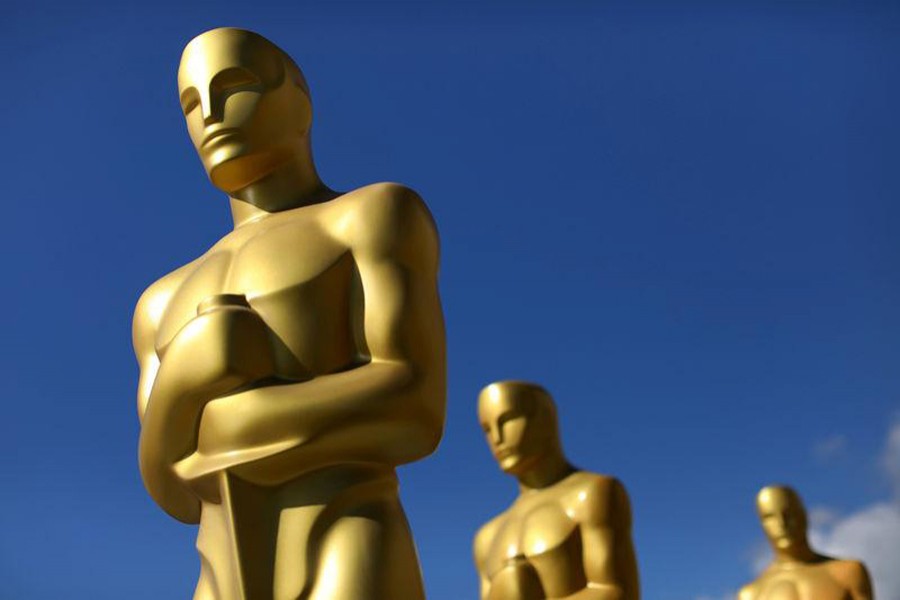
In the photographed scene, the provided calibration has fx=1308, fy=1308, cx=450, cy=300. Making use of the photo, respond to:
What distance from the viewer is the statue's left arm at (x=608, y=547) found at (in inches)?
271

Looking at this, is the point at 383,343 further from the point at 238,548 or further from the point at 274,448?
the point at 238,548

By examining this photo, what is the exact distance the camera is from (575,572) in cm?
→ 701

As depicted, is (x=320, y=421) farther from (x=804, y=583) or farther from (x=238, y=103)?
(x=804, y=583)

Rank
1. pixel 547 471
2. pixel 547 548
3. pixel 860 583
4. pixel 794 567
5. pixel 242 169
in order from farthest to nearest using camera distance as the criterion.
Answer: pixel 794 567, pixel 860 583, pixel 547 471, pixel 547 548, pixel 242 169

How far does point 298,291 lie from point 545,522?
3.59 meters

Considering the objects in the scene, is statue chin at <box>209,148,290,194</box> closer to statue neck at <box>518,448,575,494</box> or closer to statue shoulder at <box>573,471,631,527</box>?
statue shoulder at <box>573,471,631,527</box>

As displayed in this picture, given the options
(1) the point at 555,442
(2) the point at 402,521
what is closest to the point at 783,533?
(1) the point at 555,442

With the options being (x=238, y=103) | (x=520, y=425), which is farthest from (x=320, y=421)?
(x=520, y=425)

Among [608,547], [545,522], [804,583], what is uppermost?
[545,522]

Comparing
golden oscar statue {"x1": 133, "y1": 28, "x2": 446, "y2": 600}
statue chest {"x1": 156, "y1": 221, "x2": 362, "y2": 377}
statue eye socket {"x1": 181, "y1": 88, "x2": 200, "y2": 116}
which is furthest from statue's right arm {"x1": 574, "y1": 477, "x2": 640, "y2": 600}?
statue eye socket {"x1": 181, "y1": 88, "x2": 200, "y2": 116}

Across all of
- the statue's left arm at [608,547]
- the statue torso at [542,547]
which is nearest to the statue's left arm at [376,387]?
the statue torso at [542,547]

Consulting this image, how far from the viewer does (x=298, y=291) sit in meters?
4.06

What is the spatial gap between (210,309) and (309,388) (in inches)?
14.9

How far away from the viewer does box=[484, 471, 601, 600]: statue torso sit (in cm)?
672
